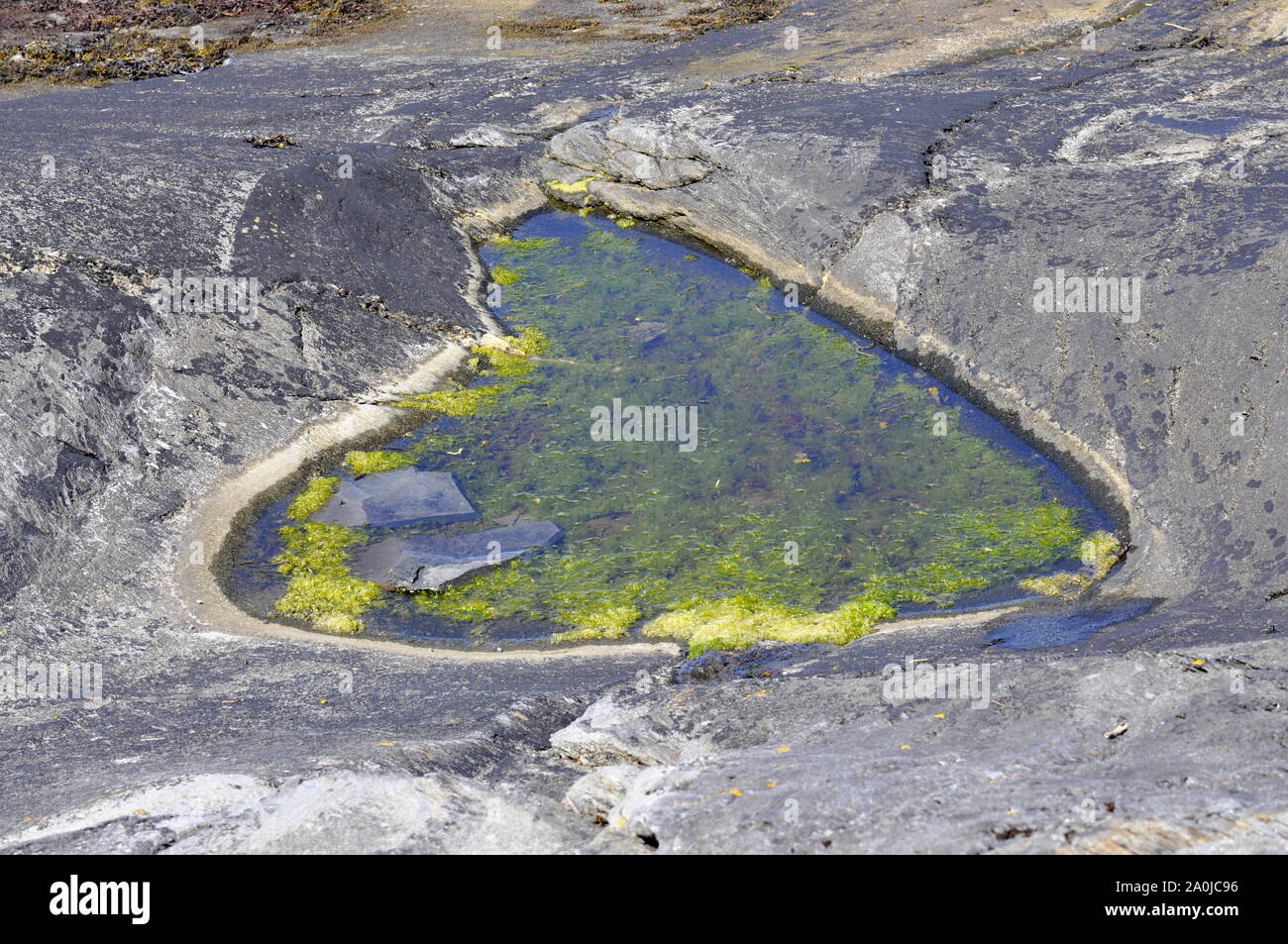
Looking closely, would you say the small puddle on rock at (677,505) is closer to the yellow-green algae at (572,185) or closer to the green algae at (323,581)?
the green algae at (323,581)

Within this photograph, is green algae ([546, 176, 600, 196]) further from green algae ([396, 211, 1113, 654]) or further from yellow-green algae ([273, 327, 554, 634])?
yellow-green algae ([273, 327, 554, 634])

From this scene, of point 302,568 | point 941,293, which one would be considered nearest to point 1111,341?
point 941,293

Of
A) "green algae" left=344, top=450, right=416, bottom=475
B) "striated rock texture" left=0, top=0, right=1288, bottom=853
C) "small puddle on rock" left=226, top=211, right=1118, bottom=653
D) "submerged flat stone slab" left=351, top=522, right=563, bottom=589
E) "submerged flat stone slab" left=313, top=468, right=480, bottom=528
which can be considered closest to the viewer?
"striated rock texture" left=0, top=0, right=1288, bottom=853

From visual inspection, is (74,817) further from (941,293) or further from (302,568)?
(941,293)

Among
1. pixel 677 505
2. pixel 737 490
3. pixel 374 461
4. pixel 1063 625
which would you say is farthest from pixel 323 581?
pixel 1063 625

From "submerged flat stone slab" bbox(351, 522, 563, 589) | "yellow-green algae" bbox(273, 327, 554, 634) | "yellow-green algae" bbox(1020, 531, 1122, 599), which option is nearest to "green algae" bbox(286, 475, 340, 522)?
"yellow-green algae" bbox(273, 327, 554, 634)

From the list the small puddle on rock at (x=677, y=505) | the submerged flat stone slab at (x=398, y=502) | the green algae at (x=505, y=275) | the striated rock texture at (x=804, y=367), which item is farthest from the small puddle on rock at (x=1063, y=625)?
the green algae at (x=505, y=275)
